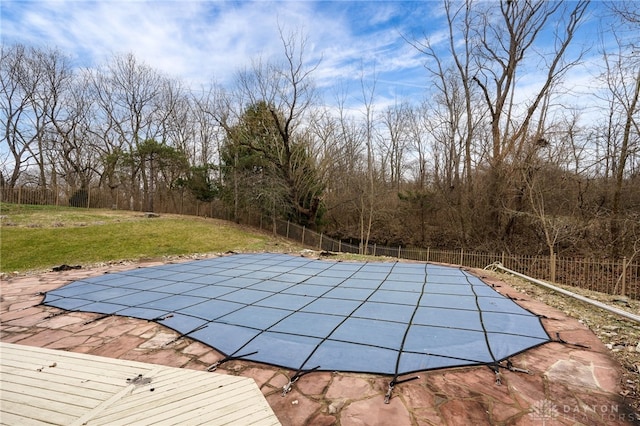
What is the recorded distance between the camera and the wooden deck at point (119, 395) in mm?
1787

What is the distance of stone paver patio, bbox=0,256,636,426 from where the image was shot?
1815 mm

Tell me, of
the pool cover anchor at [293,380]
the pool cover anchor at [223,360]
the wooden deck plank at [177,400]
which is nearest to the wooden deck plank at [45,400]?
the wooden deck plank at [177,400]

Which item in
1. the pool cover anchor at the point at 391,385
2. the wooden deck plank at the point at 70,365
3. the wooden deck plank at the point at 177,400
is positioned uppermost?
the pool cover anchor at the point at 391,385

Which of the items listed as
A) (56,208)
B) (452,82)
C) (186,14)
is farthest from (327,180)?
(56,208)

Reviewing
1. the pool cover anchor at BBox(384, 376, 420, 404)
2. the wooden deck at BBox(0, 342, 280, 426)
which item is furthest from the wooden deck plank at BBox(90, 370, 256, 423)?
the pool cover anchor at BBox(384, 376, 420, 404)

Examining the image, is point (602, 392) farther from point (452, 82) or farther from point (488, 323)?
point (452, 82)

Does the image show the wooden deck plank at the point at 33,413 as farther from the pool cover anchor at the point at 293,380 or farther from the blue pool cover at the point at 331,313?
the pool cover anchor at the point at 293,380

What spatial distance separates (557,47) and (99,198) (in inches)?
910

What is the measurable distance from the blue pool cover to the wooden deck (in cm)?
48

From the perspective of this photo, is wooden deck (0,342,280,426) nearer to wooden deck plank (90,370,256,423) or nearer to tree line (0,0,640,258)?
wooden deck plank (90,370,256,423)

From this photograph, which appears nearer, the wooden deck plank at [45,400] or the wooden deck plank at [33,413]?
the wooden deck plank at [33,413]

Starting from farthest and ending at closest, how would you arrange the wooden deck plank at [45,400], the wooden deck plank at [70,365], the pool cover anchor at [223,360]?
the pool cover anchor at [223,360], the wooden deck plank at [70,365], the wooden deck plank at [45,400]

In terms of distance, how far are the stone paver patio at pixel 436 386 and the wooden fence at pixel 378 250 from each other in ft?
20.7

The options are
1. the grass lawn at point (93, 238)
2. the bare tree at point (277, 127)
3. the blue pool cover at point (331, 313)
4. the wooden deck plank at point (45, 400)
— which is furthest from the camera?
the bare tree at point (277, 127)
